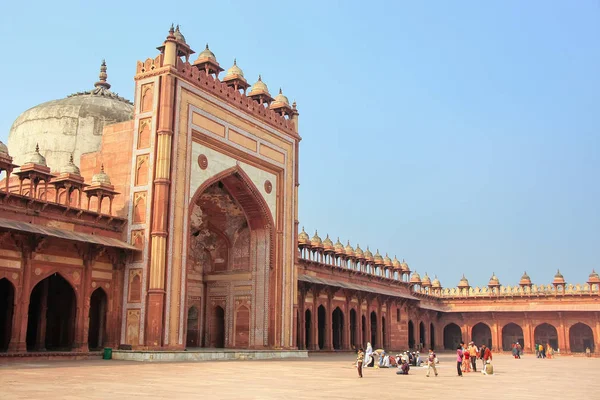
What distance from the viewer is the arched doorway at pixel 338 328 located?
3619 centimetres

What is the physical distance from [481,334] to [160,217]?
1316 inches

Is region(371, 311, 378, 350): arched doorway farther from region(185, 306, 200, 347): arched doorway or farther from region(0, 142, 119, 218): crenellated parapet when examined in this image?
region(0, 142, 119, 218): crenellated parapet

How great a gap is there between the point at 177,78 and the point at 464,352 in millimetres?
12748

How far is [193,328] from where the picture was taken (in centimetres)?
2820

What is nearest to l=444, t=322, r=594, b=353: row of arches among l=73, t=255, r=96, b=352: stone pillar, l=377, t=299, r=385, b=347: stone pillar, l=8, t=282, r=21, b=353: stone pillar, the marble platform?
l=377, t=299, r=385, b=347: stone pillar

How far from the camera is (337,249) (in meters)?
36.3

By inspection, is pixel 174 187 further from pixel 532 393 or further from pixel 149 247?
Result: pixel 532 393

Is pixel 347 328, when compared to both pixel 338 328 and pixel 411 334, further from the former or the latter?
pixel 411 334

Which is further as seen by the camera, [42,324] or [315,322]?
[315,322]

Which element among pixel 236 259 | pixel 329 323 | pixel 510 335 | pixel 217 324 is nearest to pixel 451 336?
pixel 510 335

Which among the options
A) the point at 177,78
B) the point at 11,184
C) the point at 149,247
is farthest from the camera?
the point at 11,184

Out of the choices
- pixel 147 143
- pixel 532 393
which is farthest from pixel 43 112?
pixel 532 393

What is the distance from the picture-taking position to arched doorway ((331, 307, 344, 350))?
119ft

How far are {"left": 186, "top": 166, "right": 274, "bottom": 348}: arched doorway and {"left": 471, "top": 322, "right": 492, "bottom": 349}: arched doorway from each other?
2572cm
